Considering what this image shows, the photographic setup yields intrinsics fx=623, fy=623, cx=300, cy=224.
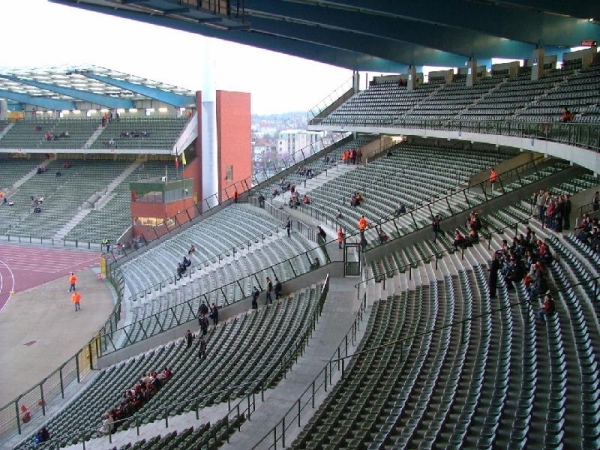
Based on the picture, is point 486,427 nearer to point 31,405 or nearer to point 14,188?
point 31,405

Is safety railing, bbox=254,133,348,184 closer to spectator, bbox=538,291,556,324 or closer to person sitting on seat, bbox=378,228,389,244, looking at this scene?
person sitting on seat, bbox=378,228,389,244

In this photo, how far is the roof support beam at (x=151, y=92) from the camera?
42.6 meters

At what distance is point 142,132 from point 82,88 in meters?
6.07

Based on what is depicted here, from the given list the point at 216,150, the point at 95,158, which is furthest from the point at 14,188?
the point at 216,150

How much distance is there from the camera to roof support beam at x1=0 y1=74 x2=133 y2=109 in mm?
46234

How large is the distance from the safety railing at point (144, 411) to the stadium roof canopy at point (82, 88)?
27811mm

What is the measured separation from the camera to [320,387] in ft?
37.9

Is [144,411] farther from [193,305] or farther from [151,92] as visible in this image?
[151,92]

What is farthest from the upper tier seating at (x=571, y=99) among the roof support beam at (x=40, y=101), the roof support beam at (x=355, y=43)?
the roof support beam at (x=40, y=101)

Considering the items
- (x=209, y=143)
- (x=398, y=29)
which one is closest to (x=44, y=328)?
(x=398, y=29)

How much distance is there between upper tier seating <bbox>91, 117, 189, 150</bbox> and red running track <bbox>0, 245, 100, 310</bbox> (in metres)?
11.6

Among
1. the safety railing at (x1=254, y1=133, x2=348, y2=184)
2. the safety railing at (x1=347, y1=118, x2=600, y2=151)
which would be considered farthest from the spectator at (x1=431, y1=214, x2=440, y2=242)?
the safety railing at (x1=254, y1=133, x2=348, y2=184)

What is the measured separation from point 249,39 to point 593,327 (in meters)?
27.8

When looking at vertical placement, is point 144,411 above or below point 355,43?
below
